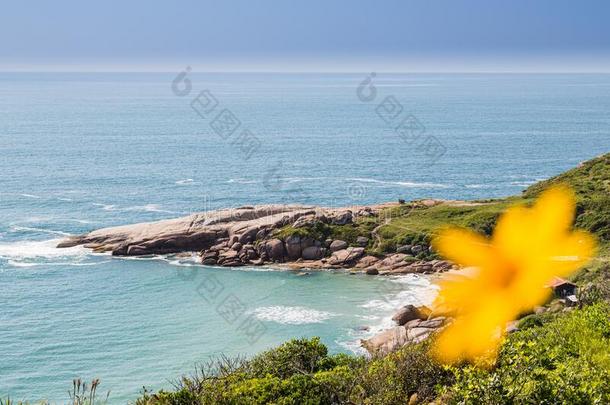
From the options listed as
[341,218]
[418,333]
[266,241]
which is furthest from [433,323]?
[341,218]

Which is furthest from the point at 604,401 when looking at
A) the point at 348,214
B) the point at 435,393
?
the point at 348,214

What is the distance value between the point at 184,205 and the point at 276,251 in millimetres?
28147

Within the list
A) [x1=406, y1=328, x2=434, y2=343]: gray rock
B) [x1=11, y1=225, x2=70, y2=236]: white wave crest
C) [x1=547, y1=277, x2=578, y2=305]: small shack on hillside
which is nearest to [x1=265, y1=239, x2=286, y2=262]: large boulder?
[x1=406, y1=328, x2=434, y2=343]: gray rock

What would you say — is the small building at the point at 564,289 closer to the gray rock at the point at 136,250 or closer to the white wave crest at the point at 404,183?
the gray rock at the point at 136,250

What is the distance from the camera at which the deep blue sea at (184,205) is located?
1973 inches

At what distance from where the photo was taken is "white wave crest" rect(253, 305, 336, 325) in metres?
54.8

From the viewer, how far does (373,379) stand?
894 inches

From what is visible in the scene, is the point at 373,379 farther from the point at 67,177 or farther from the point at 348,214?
the point at 67,177

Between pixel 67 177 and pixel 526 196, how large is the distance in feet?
230

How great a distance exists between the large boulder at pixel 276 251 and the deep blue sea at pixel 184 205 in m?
3.20

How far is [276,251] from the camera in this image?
70.8m

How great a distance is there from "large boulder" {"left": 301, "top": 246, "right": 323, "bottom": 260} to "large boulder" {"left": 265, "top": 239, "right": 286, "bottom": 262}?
210 centimetres

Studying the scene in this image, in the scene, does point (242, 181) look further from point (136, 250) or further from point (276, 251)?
point (276, 251)

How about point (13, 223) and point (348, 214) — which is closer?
point (348, 214)
